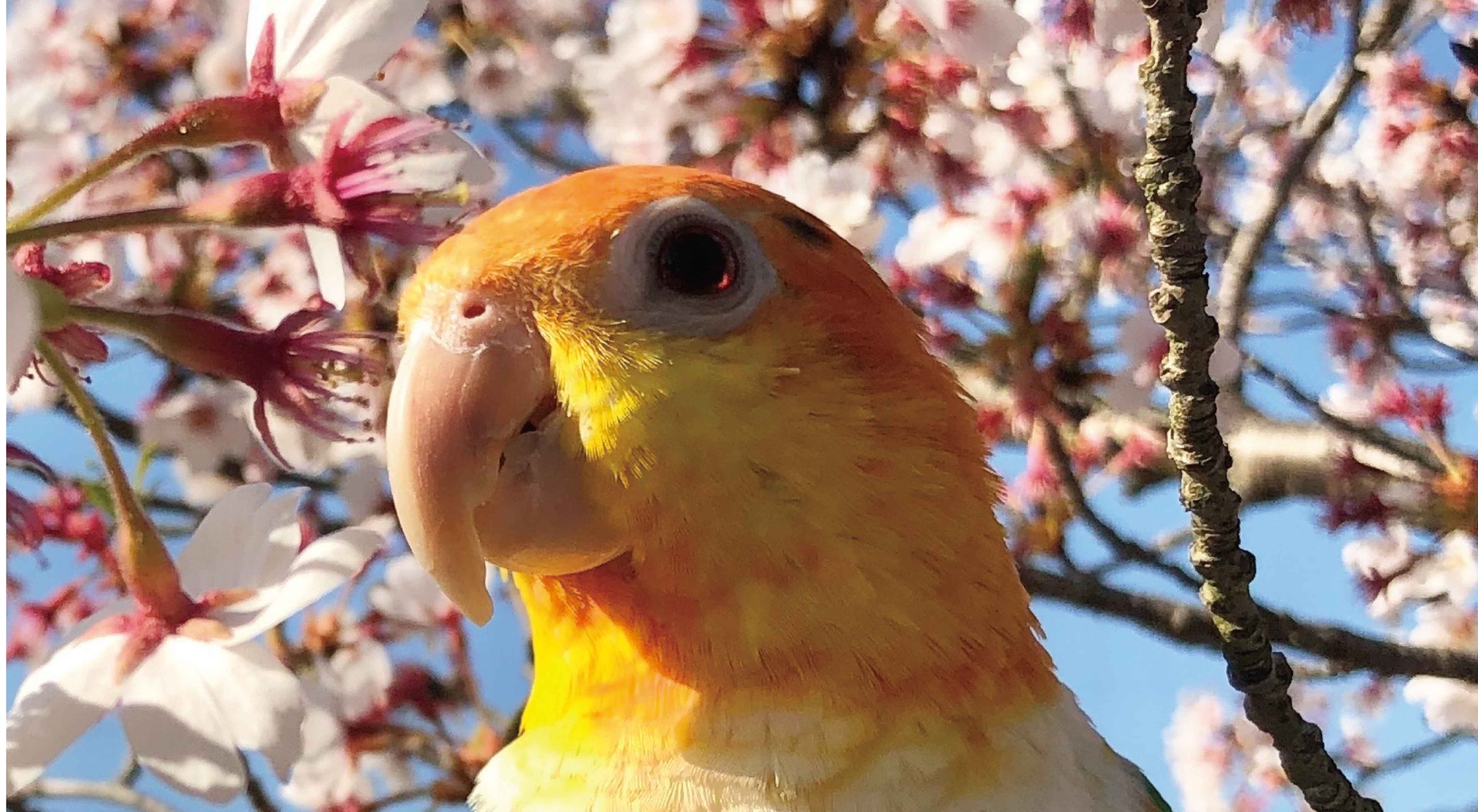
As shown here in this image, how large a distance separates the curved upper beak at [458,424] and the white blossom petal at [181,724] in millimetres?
129

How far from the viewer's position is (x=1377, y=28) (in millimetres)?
1344

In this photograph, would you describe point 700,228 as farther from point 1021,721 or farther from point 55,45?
point 55,45

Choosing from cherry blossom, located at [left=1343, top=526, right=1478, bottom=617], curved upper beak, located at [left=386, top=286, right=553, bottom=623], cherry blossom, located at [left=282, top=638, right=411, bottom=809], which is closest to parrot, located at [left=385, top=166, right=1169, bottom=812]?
curved upper beak, located at [left=386, top=286, right=553, bottom=623]

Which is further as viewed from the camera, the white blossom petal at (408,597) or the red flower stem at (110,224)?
the white blossom petal at (408,597)

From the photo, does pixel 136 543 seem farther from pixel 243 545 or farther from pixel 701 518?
pixel 701 518

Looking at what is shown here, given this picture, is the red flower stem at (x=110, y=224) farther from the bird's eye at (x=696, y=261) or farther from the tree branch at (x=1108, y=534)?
the tree branch at (x=1108, y=534)

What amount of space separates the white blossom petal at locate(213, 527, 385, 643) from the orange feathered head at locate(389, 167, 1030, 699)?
0.03 meters

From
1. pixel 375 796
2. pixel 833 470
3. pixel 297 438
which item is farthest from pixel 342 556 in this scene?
pixel 375 796

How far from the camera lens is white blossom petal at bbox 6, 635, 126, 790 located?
0.56 m

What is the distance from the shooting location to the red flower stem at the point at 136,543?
570 millimetres

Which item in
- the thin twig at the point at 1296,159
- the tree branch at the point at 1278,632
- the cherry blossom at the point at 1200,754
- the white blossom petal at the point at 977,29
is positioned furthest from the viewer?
the cherry blossom at the point at 1200,754

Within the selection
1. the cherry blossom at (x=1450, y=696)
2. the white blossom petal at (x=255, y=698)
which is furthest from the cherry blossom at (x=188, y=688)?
the cherry blossom at (x=1450, y=696)

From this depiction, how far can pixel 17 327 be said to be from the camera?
42 cm

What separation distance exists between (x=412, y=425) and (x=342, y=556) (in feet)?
0.28
